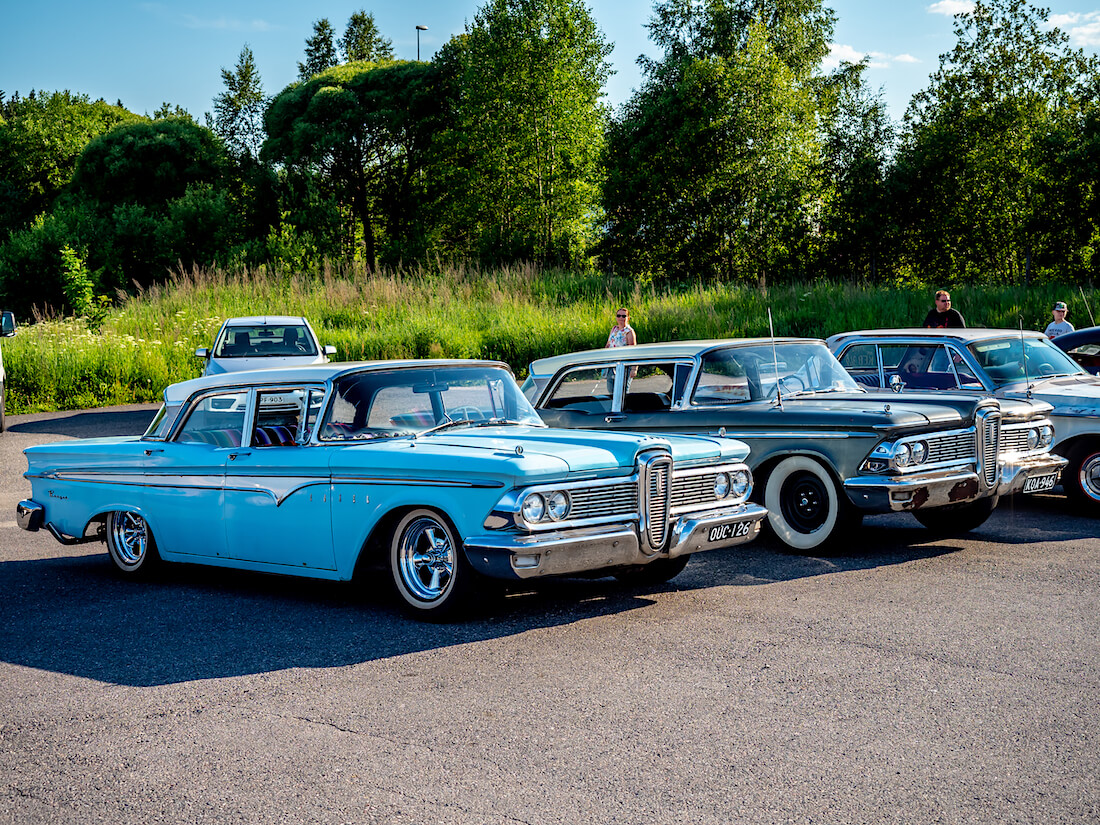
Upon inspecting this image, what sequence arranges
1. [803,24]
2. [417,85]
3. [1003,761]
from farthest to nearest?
[417,85] → [803,24] → [1003,761]

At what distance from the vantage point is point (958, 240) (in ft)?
134

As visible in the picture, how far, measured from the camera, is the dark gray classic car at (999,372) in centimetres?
1051

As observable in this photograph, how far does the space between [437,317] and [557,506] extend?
21.1m

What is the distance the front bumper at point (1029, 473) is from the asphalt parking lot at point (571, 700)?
106 cm

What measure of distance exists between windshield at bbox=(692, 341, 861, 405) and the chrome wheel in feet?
14.2

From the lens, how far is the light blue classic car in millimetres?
6234

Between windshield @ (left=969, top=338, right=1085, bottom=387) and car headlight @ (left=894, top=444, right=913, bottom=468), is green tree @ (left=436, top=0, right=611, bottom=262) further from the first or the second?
car headlight @ (left=894, top=444, right=913, bottom=468)

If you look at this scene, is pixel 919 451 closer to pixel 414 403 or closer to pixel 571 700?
pixel 414 403

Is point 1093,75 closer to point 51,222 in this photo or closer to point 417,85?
point 417,85

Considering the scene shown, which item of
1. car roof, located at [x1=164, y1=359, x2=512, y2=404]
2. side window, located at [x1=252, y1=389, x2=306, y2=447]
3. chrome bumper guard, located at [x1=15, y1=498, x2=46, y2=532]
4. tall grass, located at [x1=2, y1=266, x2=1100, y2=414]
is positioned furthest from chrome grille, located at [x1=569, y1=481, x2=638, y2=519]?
tall grass, located at [x1=2, y1=266, x2=1100, y2=414]

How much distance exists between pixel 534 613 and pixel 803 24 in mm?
47495

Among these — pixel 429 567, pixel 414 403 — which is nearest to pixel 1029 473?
pixel 414 403

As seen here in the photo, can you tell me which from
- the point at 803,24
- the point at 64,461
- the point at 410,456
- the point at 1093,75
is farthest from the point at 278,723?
the point at 803,24

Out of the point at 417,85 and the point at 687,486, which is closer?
the point at 687,486
